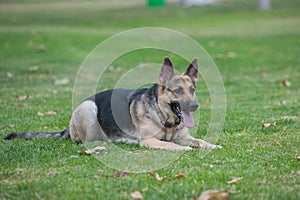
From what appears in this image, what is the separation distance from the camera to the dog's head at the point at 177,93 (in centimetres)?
704

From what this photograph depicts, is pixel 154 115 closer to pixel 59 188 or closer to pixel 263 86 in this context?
pixel 59 188

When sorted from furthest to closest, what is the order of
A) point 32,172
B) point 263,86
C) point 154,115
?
1. point 263,86
2. point 154,115
3. point 32,172

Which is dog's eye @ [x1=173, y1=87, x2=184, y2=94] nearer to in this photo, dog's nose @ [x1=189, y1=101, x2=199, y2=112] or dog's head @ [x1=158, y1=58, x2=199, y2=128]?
dog's head @ [x1=158, y1=58, x2=199, y2=128]

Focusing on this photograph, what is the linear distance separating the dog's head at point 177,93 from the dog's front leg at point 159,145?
0.30 metres

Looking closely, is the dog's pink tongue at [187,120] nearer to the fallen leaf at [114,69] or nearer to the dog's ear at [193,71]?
the dog's ear at [193,71]

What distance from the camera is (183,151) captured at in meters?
6.90

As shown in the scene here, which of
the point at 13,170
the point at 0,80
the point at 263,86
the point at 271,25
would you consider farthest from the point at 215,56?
the point at 13,170

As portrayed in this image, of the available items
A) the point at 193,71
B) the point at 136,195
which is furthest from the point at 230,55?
the point at 136,195

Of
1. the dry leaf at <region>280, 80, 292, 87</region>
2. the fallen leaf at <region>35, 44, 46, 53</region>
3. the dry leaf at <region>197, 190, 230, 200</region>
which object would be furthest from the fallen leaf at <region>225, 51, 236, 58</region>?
the dry leaf at <region>197, 190, 230, 200</region>

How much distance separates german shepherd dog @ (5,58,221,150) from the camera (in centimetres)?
715

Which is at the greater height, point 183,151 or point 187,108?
point 187,108

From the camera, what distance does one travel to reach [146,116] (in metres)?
7.51

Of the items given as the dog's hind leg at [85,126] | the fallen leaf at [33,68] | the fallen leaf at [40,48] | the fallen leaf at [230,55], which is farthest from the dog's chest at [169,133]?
the fallen leaf at [40,48]

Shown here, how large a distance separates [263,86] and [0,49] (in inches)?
450
